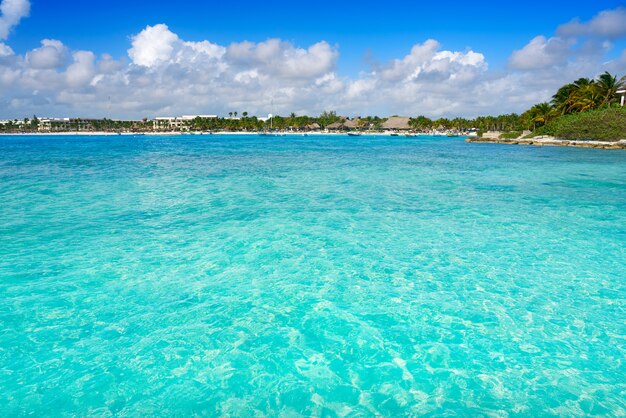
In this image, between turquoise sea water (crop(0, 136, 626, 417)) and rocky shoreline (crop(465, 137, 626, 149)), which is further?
rocky shoreline (crop(465, 137, 626, 149))

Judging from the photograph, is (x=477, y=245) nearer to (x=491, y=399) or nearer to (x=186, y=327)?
(x=491, y=399)

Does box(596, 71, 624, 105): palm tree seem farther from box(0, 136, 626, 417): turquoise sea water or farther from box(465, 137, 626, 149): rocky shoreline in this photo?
box(0, 136, 626, 417): turquoise sea water

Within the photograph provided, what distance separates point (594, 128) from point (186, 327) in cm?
7247

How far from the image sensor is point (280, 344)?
6.13m

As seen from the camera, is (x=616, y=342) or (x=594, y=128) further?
(x=594, y=128)

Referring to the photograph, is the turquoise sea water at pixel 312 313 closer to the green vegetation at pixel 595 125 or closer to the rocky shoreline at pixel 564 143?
the rocky shoreline at pixel 564 143

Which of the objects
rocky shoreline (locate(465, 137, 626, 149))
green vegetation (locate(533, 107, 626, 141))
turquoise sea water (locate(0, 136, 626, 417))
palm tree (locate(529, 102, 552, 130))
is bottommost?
turquoise sea water (locate(0, 136, 626, 417))

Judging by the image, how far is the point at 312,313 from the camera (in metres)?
7.13

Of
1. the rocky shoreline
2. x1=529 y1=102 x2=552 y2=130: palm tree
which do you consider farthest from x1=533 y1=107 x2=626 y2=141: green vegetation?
x1=529 y1=102 x2=552 y2=130: palm tree

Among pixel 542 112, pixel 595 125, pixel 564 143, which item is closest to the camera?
pixel 595 125

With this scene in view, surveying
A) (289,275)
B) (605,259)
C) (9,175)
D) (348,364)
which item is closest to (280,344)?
(348,364)

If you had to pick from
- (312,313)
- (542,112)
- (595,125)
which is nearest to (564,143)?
(595,125)

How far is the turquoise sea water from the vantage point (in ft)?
16.4

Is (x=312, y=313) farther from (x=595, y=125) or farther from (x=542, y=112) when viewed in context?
(x=542, y=112)
